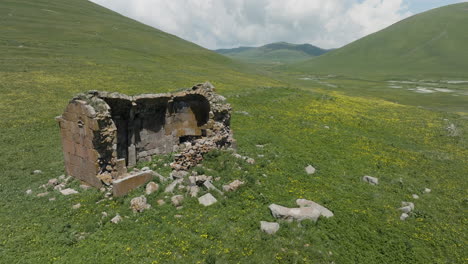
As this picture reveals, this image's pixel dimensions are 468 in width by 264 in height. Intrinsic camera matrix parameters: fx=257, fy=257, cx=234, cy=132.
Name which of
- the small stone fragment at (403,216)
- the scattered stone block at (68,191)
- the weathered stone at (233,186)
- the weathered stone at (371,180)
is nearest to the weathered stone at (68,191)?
the scattered stone block at (68,191)

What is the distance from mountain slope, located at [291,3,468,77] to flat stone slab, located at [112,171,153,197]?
155 m

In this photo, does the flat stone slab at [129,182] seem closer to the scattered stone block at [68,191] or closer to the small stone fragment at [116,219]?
the small stone fragment at [116,219]

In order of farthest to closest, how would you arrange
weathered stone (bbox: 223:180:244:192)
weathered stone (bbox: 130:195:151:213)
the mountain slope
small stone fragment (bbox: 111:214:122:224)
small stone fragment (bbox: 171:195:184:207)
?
the mountain slope, weathered stone (bbox: 223:180:244:192), small stone fragment (bbox: 171:195:184:207), weathered stone (bbox: 130:195:151:213), small stone fragment (bbox: 111:214:122:224)

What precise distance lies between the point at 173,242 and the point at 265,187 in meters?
5.94

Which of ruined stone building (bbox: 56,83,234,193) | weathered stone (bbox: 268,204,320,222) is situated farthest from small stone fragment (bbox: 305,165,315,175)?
ruined stone building (bbox: 56,83,234,193)

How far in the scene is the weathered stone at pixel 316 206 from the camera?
482 inches

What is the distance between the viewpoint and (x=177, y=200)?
12.2 metres

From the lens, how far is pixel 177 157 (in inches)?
609

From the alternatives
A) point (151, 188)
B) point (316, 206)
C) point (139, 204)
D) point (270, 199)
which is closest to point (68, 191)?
point (151, 188)

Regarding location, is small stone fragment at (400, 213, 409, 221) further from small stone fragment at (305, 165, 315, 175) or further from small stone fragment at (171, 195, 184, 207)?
small stone fragment at (171, 195, 184, 207)

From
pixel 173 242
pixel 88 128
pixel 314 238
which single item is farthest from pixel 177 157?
pixel 314 238

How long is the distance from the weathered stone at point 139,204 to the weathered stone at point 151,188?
2.74 ft

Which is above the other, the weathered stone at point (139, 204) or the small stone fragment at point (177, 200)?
the small stone fragment at point (177, 200)

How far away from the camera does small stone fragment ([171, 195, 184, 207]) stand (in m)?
12.1
